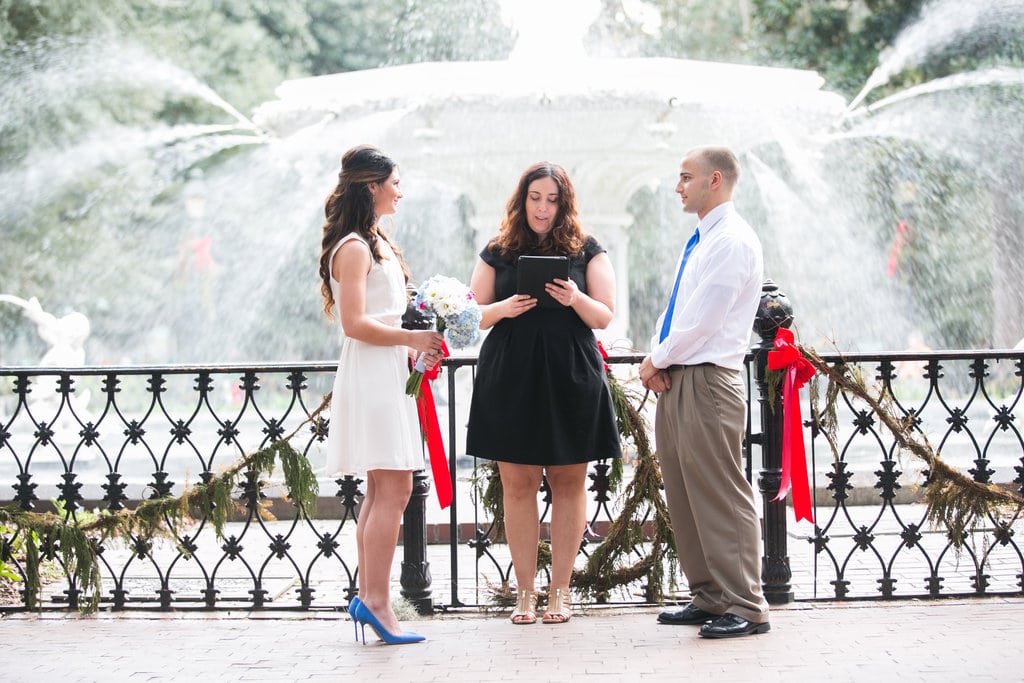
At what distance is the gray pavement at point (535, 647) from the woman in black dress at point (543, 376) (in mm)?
407

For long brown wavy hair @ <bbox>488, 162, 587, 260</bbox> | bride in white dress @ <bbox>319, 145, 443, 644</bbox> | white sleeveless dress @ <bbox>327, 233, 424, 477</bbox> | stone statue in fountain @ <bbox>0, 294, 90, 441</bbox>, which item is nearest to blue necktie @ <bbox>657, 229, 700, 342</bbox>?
long brown wavy hair @ <bbox>488, 162, 587, 260</bbox>

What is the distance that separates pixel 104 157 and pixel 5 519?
1737cm

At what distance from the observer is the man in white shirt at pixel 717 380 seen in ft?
15.4

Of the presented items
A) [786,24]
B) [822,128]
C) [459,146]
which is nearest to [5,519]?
[459,146]

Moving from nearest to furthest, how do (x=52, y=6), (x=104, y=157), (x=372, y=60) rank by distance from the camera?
(x=52, y=6), (x=104, y=157), (x=372, y=60)

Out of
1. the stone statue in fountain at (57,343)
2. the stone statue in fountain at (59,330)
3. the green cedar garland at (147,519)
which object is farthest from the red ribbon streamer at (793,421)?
the stone statue in fountain at (59,330)

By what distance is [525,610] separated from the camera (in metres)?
5.15

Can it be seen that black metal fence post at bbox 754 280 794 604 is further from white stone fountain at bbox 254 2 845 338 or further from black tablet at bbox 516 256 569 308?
white stone fountain at bbox 254 2 845 338

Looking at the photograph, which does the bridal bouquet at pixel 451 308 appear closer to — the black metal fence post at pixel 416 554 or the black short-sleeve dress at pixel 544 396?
the black short-sleeve dress at pixel 544 396

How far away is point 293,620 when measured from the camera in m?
5.42

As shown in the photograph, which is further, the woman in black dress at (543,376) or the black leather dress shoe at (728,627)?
the woman in black dress at (543,376)

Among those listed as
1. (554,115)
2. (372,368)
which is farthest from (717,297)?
(554,115)

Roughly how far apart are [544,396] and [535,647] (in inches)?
40.6

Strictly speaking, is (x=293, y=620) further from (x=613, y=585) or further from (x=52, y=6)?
(x=52, y=6)
